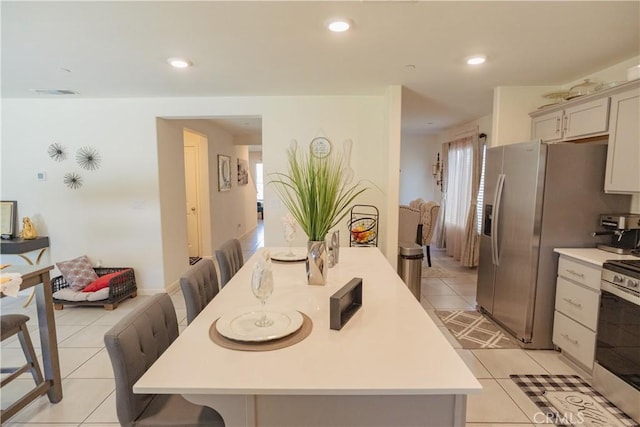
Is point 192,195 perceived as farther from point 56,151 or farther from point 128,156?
point 56,151

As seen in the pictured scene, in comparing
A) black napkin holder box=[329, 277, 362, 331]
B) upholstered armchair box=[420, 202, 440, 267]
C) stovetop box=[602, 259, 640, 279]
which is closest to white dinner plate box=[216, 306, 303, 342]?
black napkin holder box=[329, 277, 362, 331]

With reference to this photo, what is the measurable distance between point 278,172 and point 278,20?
2123mm

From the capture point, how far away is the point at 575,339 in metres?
2.44

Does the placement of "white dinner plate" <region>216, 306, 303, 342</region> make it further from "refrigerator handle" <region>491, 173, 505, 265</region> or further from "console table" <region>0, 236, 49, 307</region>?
"console table" <region>0, 236, 49, 307</region>

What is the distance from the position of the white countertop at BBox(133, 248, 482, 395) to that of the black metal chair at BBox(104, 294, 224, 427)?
0.11 m

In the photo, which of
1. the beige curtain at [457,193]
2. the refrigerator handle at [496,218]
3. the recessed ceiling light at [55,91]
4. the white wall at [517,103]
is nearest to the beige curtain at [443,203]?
the beige curtain at [457,193]

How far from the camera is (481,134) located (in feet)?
16.5

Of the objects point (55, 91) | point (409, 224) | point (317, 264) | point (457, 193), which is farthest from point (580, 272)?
point (55, 91)

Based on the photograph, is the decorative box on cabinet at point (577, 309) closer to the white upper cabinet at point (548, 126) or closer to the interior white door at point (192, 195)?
the white upper cabinet at point (548, 126)

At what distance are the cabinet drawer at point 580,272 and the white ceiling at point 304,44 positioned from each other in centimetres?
156

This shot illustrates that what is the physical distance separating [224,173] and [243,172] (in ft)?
5.24

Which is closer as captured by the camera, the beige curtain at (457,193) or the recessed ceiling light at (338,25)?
the recessed ceiling light at (338,25)

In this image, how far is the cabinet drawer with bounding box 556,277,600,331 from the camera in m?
2.28

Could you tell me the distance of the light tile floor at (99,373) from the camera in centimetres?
199
